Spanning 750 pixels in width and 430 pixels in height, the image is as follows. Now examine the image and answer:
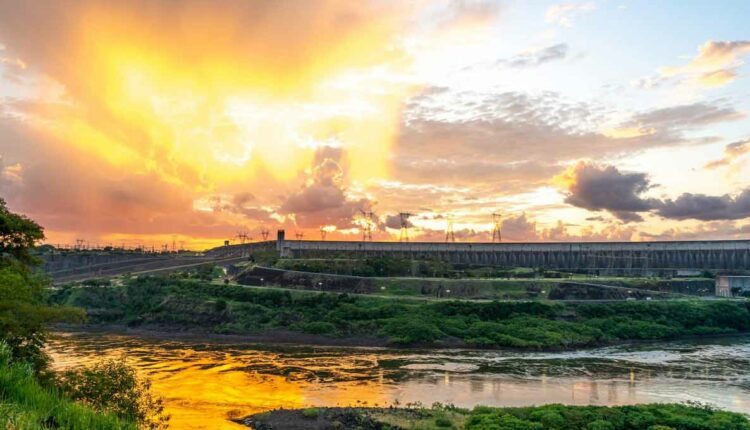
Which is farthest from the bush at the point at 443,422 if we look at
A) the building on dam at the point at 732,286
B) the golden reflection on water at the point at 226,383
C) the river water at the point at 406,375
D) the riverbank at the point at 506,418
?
the building on dam at the point at 732,286

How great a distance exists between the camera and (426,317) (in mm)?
83250

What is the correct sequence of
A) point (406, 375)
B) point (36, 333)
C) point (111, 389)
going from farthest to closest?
point (406, 375), point (36, 333), point (111, 389)

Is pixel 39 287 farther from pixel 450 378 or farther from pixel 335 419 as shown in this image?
pixel 450 378

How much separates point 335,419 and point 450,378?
2033 centimetres

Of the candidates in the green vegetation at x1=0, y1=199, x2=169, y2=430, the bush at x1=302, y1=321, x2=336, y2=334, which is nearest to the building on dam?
the bush at x1=302, y1=321, x2=336, y2=334

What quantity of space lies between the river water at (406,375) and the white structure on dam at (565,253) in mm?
66645

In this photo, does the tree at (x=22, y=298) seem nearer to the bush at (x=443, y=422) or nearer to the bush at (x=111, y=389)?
the bush at (x=111, y=389)

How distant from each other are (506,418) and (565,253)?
12346 centimetres

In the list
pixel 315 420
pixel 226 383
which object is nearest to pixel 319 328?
pixel 226 383

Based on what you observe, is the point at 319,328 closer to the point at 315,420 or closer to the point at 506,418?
the point at 315,420

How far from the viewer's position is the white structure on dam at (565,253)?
13675 centimetres

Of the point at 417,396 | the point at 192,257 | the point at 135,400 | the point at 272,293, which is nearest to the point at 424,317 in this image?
the point at 272,293

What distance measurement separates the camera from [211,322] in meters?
87.6

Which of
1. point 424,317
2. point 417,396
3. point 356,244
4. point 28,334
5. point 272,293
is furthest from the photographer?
point 356,244
